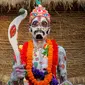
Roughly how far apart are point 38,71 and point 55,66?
0.23m

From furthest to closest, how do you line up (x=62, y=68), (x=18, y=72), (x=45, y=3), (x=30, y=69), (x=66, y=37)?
1. (x=66, y=37)
2. (x=45, y=3)
3. (x=62, y=68)
4. (x=30, y=69)
5. (x=18, y=72)

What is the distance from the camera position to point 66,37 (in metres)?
8.71

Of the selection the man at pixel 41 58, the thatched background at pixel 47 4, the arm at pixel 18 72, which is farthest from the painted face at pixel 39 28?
the thatched background at pixel 47 4

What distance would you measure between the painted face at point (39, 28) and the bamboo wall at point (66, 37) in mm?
2467

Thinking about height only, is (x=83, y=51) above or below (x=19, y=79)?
below

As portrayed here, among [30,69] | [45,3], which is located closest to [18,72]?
[30,69]

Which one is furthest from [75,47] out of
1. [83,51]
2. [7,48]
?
[7,48]

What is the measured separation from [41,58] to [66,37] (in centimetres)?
261

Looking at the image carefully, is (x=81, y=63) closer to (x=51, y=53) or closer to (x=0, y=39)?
(x=0, y=39)

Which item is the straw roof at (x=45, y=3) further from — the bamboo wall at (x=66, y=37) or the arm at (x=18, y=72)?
the arm at (x=18, y=72)

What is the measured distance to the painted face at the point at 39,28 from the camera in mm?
6113

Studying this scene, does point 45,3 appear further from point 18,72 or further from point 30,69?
point 18,72

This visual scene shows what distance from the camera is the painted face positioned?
20.1 ft

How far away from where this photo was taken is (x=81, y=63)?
8.70 m
